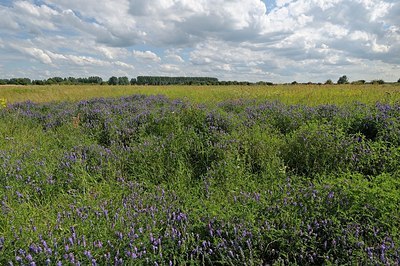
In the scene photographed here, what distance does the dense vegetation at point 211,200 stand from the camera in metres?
2.03

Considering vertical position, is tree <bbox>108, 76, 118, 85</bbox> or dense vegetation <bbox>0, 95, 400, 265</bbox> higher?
tree <bbox>108, 76, 118, 85</bbox>

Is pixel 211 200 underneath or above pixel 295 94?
underneath

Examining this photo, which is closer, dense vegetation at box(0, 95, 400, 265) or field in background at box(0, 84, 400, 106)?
dense vegetation at box(0, 95, 400, 265)

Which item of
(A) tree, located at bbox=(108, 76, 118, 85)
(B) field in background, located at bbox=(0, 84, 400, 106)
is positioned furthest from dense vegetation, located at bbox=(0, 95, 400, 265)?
(A) tree, located at bbox=(108, 76, 118, 85)

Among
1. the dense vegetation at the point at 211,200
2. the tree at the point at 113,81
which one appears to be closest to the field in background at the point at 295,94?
the dense vegetation at the point at 211,200

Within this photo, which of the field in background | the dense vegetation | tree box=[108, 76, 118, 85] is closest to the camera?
the dense vegetation

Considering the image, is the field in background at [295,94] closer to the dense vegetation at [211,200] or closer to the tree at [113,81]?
the dense vegetation at [211,200]

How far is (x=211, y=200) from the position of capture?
282 cm

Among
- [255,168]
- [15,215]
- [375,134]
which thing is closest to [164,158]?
[255,168]

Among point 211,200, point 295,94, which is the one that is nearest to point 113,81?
point 295,94

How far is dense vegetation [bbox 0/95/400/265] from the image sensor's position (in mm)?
2031

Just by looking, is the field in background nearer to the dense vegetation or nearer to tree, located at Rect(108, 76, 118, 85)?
the dense vegetation

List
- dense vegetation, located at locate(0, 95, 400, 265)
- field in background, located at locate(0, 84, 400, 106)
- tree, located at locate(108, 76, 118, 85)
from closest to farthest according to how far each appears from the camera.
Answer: dense vegetation, located at locate(0, 95, 400, 265) < field in background, located at locate(0, 84, 400, 106) < tree, located at locate(108, 76, 118, 85)

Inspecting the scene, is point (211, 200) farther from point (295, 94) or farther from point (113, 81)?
point (113, 81)
